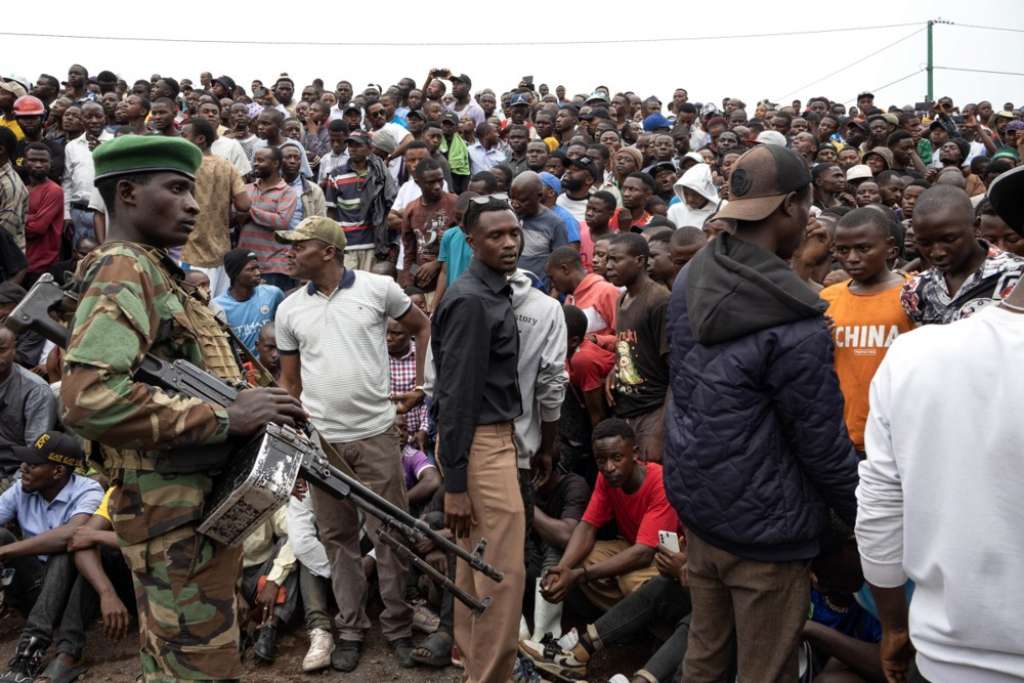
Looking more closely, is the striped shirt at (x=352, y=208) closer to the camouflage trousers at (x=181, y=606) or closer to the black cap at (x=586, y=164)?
the black cap at (x=586, y=164)

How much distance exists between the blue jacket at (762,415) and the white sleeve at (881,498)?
0.56m

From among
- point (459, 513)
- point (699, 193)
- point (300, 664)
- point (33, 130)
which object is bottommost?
point (300, 664)

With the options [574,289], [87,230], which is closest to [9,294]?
[87,230]

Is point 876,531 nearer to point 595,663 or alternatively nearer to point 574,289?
point 595,663

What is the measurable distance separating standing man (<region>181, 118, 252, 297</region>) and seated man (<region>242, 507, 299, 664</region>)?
3.26m

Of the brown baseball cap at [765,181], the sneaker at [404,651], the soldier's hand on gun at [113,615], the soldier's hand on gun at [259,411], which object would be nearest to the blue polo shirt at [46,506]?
the soldier's hand on gun at [113,615]

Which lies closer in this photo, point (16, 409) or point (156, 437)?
point (156, 437)

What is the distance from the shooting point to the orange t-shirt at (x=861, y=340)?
12.7ft

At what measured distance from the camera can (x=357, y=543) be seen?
5160 millimetres

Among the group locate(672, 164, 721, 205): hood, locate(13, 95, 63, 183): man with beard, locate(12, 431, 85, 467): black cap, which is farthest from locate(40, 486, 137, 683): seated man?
locate(13, 95, 63, 183): man with beard

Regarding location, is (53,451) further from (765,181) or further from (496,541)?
(765,181)

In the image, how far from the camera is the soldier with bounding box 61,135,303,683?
250 centimetres

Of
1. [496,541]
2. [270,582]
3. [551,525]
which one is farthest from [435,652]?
[496,541]

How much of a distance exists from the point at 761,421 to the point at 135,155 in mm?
2052
